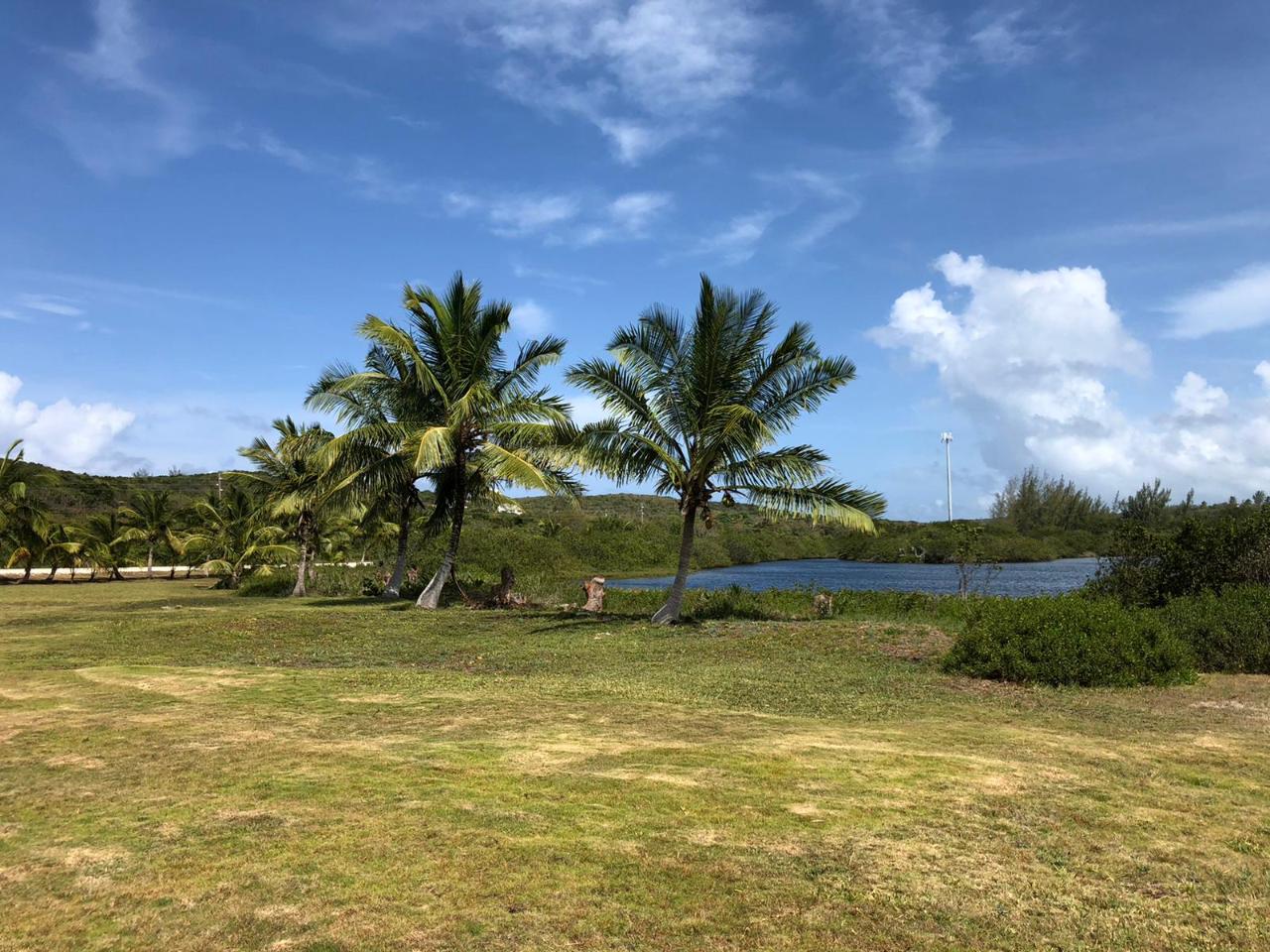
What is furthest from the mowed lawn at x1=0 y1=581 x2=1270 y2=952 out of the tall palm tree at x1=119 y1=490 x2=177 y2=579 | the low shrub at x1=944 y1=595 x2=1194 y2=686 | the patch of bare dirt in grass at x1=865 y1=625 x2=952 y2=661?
the tall palm tree at x1=119 y1=490 x2=177 y2=579

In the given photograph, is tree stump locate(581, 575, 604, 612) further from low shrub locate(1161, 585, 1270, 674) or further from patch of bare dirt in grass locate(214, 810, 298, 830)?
patch of bare dirt in grass locate(214, 810, 298, 830)

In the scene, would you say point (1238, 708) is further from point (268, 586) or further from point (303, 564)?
point (268, 586)

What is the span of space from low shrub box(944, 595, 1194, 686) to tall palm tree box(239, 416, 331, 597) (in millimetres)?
15977

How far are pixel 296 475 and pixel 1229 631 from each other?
24.8m

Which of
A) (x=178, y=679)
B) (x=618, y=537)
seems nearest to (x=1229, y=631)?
(x=178, y=679)

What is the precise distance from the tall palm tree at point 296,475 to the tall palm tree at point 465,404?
3205 millimetres

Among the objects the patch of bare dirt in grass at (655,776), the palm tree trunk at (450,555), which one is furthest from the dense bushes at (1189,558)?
the palm tree trunk at (450,555)

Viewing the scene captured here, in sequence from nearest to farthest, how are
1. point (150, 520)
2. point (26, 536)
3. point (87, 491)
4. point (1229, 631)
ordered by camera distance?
point (1229, 631) < point (26, 536) < point (150, 520) < point (87, 491)

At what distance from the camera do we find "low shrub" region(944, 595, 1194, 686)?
432 inches

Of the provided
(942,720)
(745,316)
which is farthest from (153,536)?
(942,720)

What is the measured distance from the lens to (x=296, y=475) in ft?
90.9

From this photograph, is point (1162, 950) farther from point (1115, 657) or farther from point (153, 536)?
point (153, 536)

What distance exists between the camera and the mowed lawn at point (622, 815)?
11.9 ft

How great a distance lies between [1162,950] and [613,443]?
1428 cm
